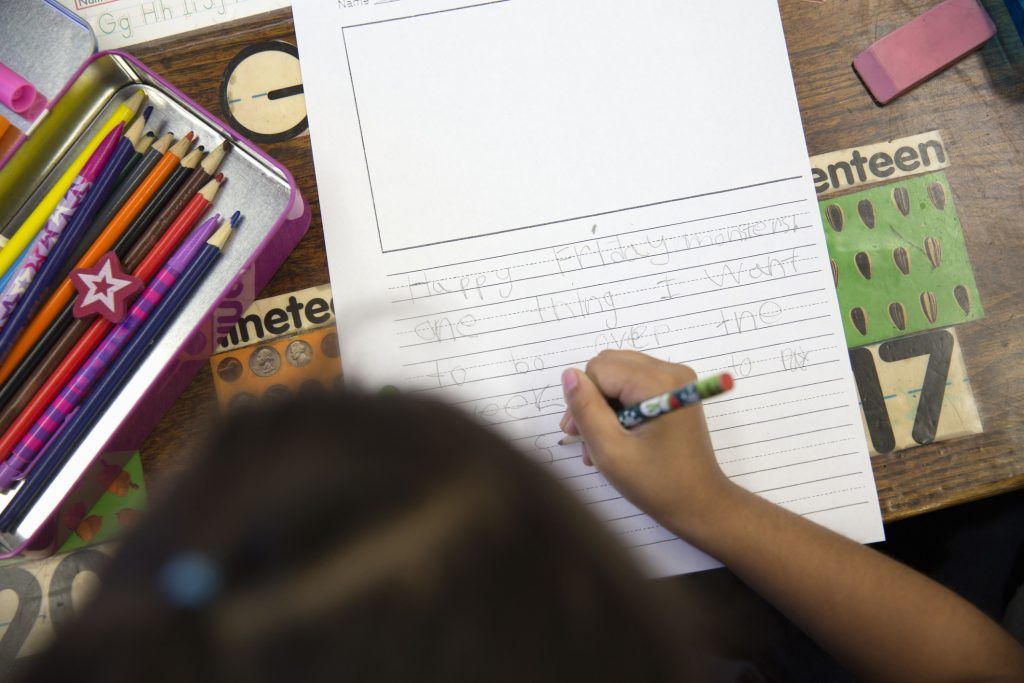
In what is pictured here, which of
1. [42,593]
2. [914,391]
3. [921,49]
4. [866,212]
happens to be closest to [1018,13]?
[921,49]

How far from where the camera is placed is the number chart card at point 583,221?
547 mm

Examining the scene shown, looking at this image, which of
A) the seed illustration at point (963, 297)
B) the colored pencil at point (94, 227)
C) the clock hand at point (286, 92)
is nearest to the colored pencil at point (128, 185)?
the colored pencil at point (94, 227)

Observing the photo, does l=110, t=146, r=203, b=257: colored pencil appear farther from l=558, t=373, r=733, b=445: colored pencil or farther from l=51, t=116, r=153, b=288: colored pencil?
l=558, t=373, r=733, b=445: colored pencil

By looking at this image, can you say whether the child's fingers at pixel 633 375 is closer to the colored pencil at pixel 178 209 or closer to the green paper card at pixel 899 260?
the green paper card at pixel 899 260

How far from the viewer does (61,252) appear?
514 mm

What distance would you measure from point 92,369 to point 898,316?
2.06 feet

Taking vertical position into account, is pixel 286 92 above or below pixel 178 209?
above

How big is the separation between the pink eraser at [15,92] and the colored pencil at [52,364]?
0.18 meters

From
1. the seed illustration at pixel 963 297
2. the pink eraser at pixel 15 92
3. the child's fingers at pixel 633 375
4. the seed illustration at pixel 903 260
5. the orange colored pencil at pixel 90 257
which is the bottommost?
the child's fingers at pixel 633 375

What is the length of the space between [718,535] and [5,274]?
1.87ft

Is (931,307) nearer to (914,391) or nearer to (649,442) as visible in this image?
(914,391)

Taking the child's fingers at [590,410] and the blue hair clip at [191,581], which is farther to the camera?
the child's fingers at [590,410]

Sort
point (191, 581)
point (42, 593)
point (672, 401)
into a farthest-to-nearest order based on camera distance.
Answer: point (42, 593)
point (672, 401)
point (191, 581)

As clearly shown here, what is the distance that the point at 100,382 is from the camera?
1.69 feet
